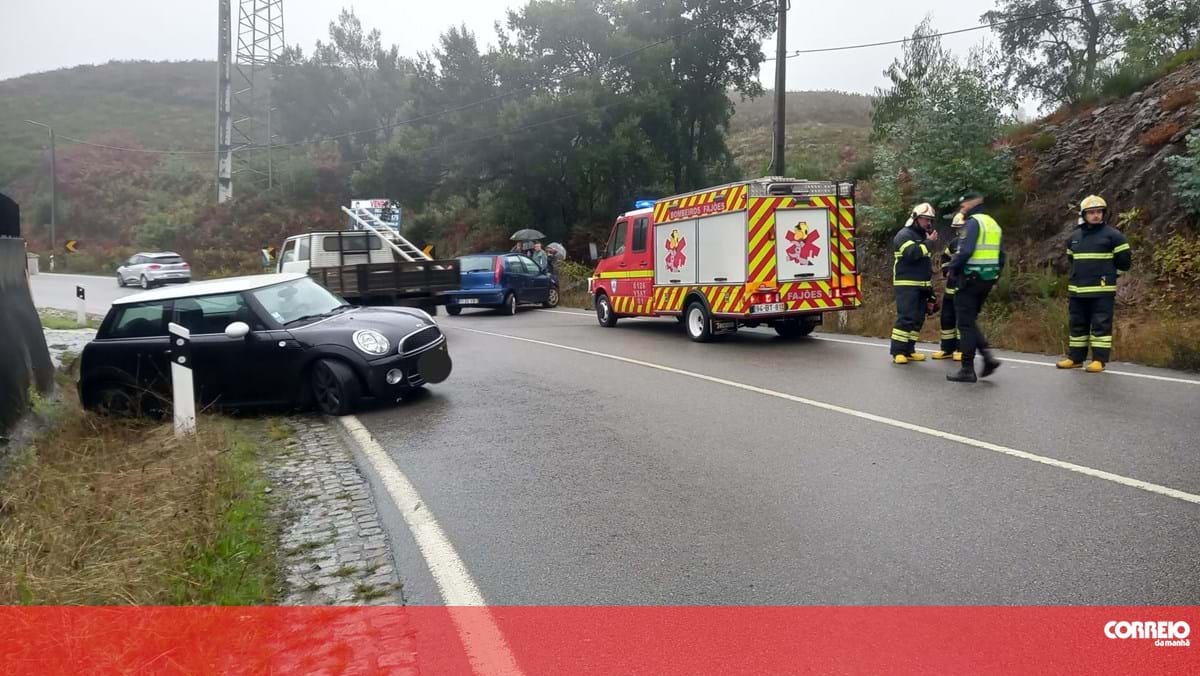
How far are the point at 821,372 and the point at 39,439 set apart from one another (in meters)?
7.83

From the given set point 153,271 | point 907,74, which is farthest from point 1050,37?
point 153,271

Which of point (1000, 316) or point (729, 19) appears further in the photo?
point (729, 19)

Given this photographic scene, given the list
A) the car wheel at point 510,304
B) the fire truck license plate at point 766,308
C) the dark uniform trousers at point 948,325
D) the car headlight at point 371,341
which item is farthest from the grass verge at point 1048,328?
the car wheel at point 510,304

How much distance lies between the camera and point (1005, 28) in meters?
27.1

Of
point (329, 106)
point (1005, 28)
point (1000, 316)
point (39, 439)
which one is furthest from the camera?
point (329, 106)

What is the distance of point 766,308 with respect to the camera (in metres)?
13.1

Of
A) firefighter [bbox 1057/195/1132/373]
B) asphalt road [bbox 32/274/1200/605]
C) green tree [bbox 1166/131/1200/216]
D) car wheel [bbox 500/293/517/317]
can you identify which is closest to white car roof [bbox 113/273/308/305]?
asphalt road [bbox 32/274/1200/605]

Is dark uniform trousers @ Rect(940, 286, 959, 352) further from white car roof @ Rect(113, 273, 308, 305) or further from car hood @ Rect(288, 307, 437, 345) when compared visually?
white car roof @ Rect(113, 273, 308, 305)

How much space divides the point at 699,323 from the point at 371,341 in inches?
266

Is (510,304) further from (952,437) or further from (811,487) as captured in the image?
(811,487)

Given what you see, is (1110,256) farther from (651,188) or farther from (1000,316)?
(651,188)

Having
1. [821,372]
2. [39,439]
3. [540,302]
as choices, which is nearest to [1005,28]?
[540,302]

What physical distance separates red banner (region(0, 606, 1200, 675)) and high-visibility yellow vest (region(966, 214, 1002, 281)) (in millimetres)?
6289

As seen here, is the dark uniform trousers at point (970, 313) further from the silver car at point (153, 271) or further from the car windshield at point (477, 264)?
the silver car at point (153, 271)
